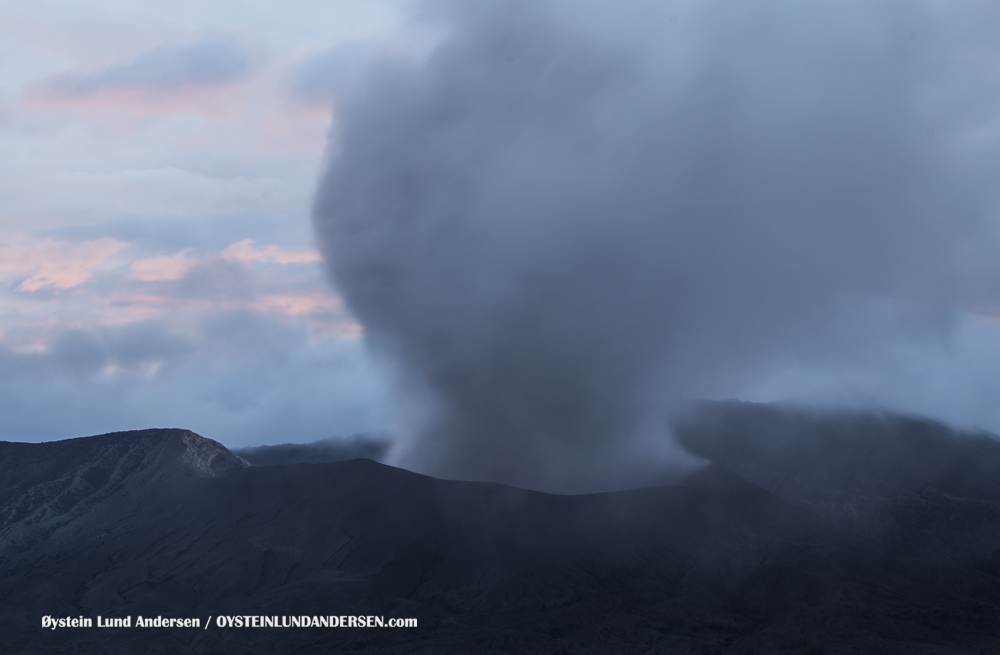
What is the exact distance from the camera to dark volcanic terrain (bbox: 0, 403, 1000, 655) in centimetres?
6356

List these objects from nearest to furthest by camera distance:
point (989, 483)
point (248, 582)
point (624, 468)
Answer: point (248, 582), point (624, 468), point (989, 483)

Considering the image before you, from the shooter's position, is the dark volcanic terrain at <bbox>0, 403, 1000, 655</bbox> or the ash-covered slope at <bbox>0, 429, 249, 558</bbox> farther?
the ash-covered slope at <bbox>0, 429, 249, 558</bbox>

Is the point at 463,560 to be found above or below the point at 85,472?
below

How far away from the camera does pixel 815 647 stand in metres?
59.7

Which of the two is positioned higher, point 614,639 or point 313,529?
point 313,529

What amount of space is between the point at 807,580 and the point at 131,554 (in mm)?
61178

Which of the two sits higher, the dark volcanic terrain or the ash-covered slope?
the ash-covered slope

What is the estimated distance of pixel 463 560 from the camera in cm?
7419

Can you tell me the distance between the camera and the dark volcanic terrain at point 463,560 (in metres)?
63.6

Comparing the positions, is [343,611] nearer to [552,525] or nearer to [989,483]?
[552,525]

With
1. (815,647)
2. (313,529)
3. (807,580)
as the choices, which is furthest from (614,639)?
(313,529)

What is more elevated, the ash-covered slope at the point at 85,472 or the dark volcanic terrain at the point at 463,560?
the ash-covered slope at the point at 85,472

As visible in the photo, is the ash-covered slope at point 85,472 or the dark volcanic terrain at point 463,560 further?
the ash-covered slope at point 85,472

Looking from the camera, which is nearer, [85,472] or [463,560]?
[463,560]
